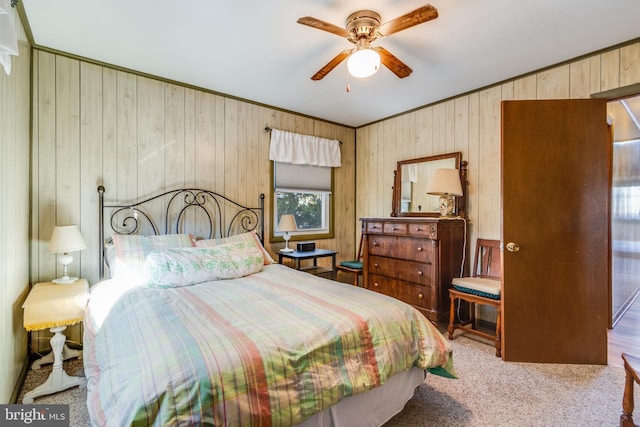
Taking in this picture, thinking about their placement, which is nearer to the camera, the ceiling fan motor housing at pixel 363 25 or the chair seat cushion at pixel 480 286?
the ceiling fan motor housing at pixel 363 25

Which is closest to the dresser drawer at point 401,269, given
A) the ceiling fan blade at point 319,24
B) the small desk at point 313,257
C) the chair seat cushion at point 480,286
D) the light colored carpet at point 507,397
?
the chair seat cushion at point 480,286

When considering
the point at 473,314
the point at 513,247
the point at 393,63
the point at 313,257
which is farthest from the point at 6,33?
the point at 473,314

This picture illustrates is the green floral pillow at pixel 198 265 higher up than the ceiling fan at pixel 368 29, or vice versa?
the ceiling fan at pixel 368 29

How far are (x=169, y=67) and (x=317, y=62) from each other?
143 centimetres

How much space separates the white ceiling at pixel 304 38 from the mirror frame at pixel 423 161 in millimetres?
782

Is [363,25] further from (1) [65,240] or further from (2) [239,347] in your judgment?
(1) [65,240]

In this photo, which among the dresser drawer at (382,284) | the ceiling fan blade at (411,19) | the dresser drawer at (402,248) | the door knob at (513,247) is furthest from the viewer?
the dresser drawer at (382,284)

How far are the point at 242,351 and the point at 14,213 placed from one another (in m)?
1.91

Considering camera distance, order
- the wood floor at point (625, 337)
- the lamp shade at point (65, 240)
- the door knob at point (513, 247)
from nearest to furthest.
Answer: the lamp shade at point (65, 240) < the door knob at point (513, 247) < the wood floor at point (625, 337)

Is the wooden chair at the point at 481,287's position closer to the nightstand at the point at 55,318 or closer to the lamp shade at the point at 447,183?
the lamp shade at the point at 447,183

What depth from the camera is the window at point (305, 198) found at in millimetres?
3947

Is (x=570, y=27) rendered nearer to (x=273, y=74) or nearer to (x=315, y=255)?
(x=273, y=74)

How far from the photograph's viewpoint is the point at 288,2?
1.95 metres

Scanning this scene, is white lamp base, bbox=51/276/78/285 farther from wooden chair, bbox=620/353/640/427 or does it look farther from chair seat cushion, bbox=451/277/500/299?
wooden chair, bbox=620/353/640/427
